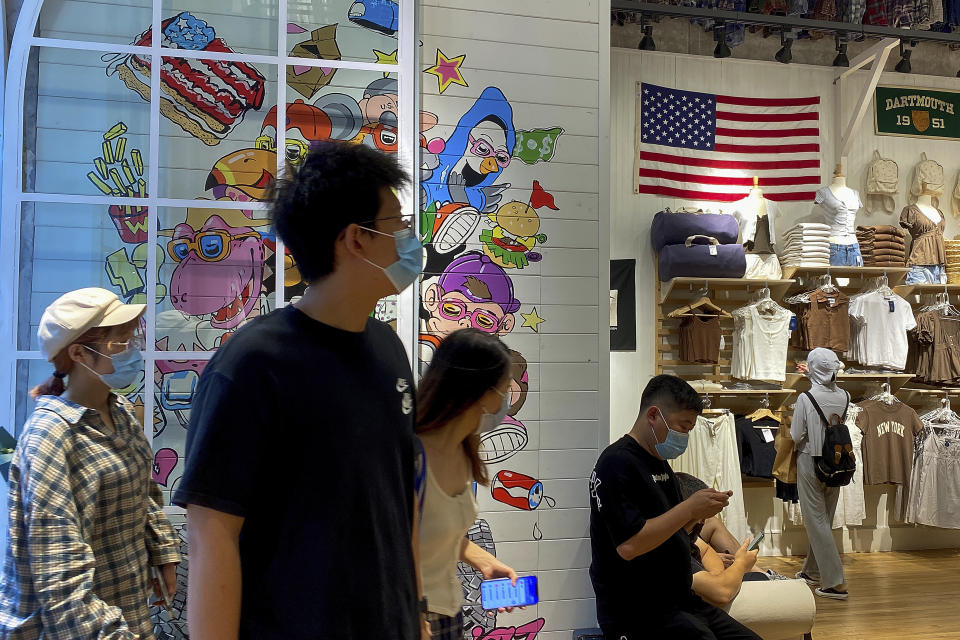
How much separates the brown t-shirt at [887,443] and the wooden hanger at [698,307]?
1.57 metres

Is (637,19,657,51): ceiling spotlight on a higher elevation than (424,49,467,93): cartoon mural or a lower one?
higher

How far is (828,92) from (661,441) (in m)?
5.79

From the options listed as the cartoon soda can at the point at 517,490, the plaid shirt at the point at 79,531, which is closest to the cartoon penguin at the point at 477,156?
the cartoon soda can at the point at 517,490

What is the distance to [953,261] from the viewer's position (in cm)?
717

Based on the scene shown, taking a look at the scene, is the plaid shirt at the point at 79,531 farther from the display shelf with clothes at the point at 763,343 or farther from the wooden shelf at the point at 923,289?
the wooden shelf at the point at 923,289

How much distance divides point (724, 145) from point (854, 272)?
166cm

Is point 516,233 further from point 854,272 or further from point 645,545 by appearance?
point 854,272

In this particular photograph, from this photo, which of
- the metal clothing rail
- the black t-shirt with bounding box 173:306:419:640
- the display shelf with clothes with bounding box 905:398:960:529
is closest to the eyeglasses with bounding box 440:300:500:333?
the black t-shirt with bounding box 173:306:419:640

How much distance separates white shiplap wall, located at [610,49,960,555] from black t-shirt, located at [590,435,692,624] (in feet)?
13.4

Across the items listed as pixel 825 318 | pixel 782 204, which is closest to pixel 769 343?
pixel 825 318

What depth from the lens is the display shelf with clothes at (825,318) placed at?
6.72 metres

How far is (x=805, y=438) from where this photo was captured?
586 centimetres

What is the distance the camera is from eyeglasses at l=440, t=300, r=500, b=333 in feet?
11.9

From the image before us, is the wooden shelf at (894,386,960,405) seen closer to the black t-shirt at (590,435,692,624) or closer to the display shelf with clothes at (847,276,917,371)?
the display shelf with clothes at (847,276,917,371)
